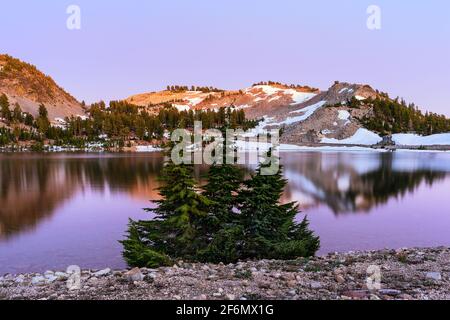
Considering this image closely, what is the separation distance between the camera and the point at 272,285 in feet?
38.2

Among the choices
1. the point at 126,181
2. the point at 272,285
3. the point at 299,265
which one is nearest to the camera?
the point at 272,285

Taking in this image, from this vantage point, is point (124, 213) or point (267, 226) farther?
point (124, 213)

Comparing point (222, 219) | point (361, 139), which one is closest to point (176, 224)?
point (222, 219)

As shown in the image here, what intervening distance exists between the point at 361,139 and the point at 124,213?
545ft

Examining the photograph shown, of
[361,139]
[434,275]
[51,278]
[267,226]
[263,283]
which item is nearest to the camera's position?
[263,283]

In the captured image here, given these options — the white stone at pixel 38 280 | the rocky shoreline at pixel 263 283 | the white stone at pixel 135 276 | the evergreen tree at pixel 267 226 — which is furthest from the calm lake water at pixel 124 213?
the white stone at pixel 135 276

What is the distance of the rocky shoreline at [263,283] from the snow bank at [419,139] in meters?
172

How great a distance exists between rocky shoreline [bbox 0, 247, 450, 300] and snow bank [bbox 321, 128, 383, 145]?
174040 mm

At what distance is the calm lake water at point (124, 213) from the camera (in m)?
23.1

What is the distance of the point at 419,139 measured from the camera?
178375 mm

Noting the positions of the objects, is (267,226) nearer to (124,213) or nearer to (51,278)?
(51,278)

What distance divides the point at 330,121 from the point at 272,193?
607 ft
